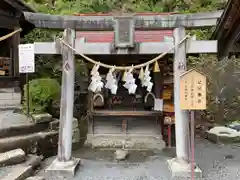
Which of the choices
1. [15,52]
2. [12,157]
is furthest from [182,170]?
[15,52]

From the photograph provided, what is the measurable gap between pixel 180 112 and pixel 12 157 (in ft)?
12.1

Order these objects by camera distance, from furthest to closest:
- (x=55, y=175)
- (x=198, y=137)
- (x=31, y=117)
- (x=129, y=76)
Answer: (x=198, y=137), (x=31, y=117), (x=129, y=76), (x=55, y=175)

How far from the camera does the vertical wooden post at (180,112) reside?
18.6ft

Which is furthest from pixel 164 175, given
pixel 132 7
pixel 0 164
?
pixel 132 7

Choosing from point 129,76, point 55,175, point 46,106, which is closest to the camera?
point 55,175

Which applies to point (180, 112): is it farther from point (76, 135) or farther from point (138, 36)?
point (76, 135)

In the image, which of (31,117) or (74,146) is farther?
(74,146)

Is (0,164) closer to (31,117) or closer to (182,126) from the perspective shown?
(31,117)

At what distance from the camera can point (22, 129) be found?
711 cm

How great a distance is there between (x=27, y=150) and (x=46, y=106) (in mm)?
1883

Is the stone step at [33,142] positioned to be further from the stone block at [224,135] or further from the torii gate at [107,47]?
the stone block at [224,135]

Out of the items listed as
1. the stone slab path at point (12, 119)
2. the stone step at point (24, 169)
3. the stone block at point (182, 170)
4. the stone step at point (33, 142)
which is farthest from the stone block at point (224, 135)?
the stone slab path at point (12, 119)

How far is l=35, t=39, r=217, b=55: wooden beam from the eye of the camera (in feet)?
18.5

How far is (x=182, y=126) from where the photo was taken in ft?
18.6
